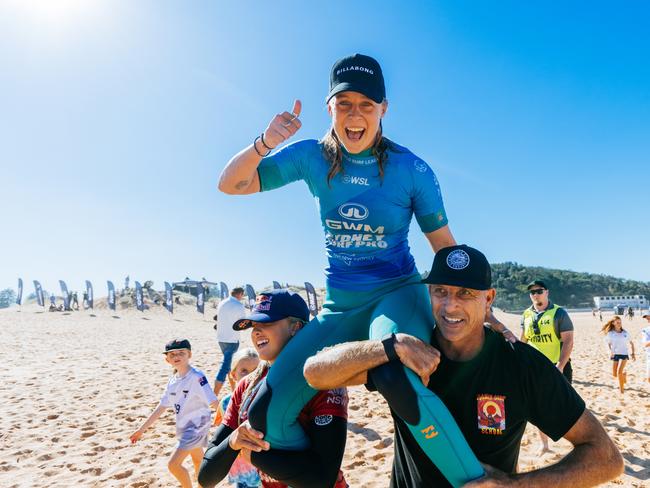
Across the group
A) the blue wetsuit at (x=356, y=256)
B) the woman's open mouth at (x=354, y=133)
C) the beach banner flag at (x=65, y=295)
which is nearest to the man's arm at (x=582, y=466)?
the blue wetsuit at (x=356, y=256)

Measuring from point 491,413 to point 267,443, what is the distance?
3.65ft

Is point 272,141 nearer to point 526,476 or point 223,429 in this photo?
point 223,429

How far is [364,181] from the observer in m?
2.36

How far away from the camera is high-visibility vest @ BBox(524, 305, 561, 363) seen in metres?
6.41

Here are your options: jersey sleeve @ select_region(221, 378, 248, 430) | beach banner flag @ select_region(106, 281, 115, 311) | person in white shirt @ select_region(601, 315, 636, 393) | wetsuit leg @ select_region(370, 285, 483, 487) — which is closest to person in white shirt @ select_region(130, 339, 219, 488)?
jersey sleeve @ select_region(221, 378, 248, 430)

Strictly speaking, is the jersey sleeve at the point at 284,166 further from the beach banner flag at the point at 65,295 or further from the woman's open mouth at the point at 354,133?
the beach banner flag at the point at 65,295

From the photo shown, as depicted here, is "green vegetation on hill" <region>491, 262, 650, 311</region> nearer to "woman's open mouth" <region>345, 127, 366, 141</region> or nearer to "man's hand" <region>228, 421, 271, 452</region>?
"woman's open mouth" <region>345, 127, 366, 141</region>

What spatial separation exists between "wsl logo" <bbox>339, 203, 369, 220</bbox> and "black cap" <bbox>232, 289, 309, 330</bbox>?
641 millimetres

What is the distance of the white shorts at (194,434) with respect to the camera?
4.45m

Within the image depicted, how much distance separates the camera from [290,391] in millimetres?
2070

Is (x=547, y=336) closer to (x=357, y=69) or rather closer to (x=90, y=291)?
(x=357, y=69)

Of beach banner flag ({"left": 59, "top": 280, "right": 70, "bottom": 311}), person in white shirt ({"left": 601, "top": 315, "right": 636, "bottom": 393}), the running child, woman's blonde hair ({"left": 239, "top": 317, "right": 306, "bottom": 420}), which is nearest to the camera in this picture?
the running child

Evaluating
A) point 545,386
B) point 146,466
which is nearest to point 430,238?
point 545,386

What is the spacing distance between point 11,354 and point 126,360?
4.91m
